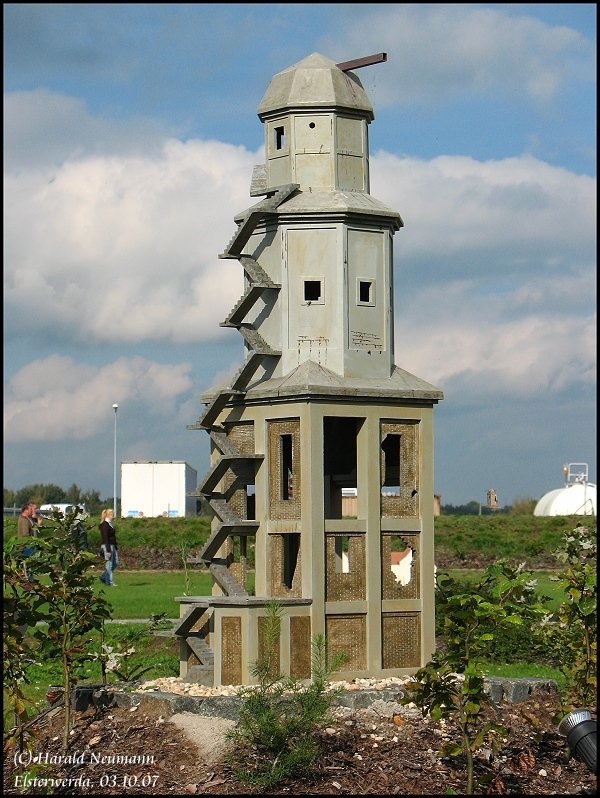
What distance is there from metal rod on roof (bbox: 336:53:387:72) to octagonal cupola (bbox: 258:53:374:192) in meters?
0.07

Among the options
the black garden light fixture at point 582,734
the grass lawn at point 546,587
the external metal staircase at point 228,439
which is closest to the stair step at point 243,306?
the external metal staircase at point 228,439

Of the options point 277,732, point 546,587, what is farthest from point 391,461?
point 546,587

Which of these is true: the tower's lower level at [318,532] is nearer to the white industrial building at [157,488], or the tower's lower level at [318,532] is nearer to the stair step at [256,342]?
the stair step at [256,342]

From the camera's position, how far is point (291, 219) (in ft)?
56.3

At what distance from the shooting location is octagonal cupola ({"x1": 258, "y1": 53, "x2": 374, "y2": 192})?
1745 cm

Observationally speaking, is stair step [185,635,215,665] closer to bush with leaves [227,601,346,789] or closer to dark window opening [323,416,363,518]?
dark window opening [323,416,363,518]

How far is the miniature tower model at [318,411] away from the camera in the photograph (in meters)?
16.3

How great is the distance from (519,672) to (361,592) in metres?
3.70

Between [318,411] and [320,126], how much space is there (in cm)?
369

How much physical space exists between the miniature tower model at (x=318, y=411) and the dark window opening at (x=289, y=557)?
23 mm

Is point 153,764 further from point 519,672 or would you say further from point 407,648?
point 519,672

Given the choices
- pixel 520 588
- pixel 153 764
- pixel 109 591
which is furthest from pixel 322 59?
pixel 109 591

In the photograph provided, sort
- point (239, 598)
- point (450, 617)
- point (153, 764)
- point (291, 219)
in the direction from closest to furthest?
point (450, 617) < point (153, 764) < point (239, 598) < point (291, 219)

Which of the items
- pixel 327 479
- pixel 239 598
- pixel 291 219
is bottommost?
pixel 239 598
